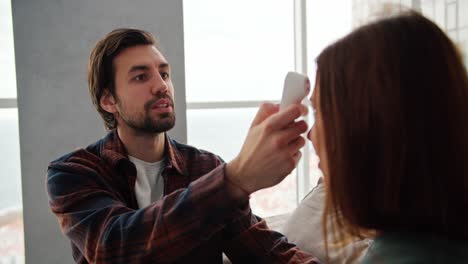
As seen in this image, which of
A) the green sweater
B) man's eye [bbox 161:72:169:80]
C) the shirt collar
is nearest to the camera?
the green sweater

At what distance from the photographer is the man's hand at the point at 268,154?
64 centimetres

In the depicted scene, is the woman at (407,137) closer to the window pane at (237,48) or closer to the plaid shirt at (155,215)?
the plaid shirt at (155,215)

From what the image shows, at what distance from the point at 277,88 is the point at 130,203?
2.08m

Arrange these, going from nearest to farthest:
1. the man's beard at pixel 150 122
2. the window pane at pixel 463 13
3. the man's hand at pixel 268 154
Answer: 1. the man's hand at pixel 268 154
2. the man's beard at pixel 150 122
3. the window pane at pixel 463 13

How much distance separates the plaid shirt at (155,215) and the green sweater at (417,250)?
25 centimetres

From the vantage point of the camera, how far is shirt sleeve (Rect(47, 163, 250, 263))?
0.67 metres

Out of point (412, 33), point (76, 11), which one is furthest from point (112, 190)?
point (76, 11)

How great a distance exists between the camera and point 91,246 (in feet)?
2.73

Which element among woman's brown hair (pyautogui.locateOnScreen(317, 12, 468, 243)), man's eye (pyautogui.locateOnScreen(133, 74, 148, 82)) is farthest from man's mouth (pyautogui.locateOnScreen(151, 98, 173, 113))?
woman's brown hair (pyautogui.locateOnScreen(317, 12, 468, 243))

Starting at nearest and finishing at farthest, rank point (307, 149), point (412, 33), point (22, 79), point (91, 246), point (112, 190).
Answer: point (412, 33), point (91, 246), point (112, 190), point (22, 79), point (307, 149)

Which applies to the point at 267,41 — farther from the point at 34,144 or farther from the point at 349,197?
the point at 349,197

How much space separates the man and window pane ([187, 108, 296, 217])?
1191 millimetres

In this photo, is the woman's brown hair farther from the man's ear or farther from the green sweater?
the man's ear

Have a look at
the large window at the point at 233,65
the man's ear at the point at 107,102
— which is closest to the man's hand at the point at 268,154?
the man's ear at the point at 107,102
